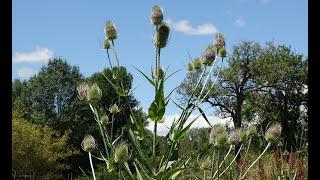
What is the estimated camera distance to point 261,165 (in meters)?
4.33

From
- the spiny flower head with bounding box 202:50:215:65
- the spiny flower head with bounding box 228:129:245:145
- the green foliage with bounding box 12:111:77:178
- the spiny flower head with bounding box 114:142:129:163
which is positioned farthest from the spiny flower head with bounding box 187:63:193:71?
the green foliage with bounding box 12:111:77:178

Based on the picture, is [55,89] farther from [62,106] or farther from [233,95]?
[233,95]

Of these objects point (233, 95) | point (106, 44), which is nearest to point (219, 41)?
point (106, 44)

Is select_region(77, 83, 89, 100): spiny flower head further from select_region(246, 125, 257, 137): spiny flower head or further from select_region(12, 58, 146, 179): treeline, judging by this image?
select_region(12, 58, 146, 179): treeline

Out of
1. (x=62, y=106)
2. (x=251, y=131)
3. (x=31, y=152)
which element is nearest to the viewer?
(x=251, y=131)

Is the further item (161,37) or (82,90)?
(82,90)

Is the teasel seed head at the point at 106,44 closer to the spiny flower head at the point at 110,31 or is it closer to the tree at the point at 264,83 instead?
the spiny flower head at the point at 110,31

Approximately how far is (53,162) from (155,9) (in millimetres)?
20666

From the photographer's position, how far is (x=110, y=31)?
2914 millimetres

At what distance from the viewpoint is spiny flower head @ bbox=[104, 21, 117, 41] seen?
291cm

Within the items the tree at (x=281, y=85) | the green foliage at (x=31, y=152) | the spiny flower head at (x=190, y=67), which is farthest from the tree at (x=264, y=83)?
the spiny flower head at (x=190, y=67)

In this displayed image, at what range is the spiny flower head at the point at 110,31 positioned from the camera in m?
2.91

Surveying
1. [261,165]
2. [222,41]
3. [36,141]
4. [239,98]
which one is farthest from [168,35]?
[239,98]

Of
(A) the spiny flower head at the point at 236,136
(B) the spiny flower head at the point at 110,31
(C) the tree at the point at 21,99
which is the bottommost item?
(A) the spiny flower head at the point at 236,136
